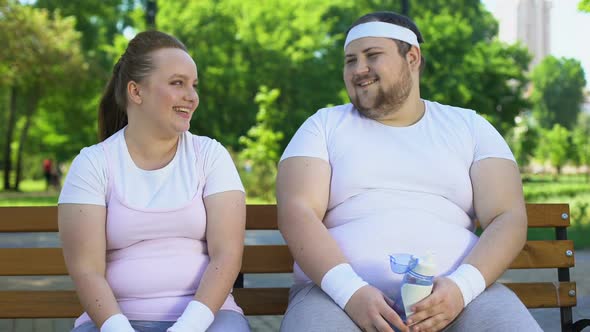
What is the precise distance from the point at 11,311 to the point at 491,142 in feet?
7.95

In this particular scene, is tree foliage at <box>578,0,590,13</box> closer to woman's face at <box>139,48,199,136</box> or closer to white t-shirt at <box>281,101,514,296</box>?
white t-shirt at <box>281,101,514,296</box>

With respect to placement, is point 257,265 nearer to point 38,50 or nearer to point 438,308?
point 438,308

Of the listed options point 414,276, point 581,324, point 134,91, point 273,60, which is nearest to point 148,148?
point 134,91

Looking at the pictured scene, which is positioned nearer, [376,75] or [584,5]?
[376,75]

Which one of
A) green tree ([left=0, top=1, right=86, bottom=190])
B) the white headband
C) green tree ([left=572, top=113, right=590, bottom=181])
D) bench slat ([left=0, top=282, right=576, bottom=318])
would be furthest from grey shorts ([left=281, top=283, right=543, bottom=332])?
green tree ([left=572, top=113, right=590, bottom=181])

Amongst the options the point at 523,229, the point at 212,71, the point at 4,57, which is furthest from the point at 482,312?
the point at 212,71

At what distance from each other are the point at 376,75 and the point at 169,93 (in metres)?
0.95

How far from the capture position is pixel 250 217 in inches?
151

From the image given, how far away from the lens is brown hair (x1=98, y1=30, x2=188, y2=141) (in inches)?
126

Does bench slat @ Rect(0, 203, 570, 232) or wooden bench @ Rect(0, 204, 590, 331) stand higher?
bench slat @ Rect(0, 203, 570, 232)

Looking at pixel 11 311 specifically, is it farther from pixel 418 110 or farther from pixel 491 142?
pixel 491 142

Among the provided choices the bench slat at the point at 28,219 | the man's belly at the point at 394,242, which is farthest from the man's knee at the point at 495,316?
the bench slat at the point at 28,219

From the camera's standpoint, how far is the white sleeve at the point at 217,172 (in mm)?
3205

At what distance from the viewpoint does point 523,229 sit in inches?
131
